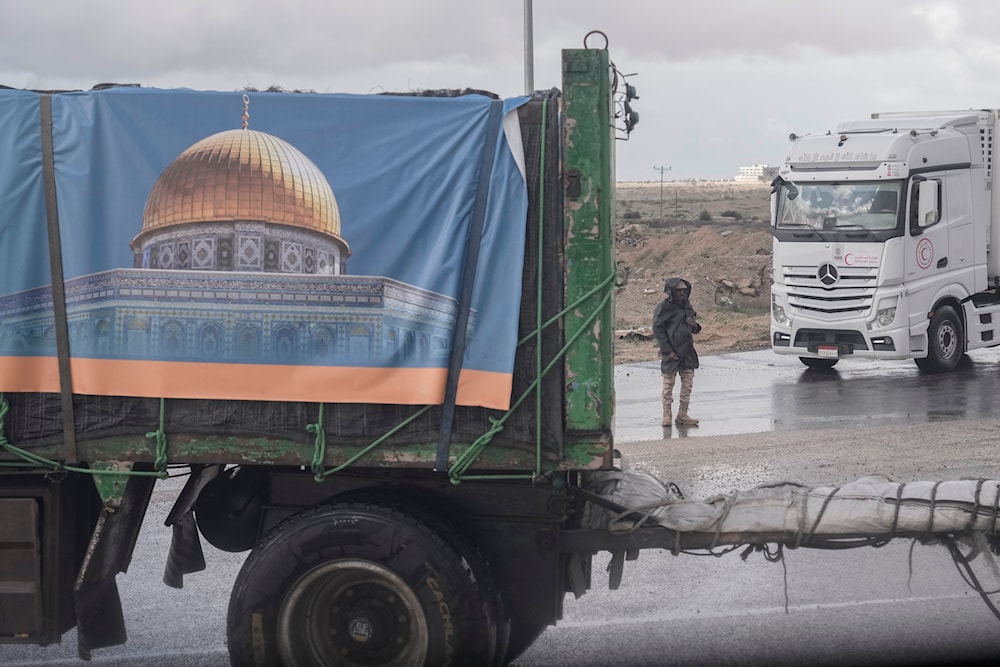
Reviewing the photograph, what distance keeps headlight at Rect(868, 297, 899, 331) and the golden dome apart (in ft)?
44.7

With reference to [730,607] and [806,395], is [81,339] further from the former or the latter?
[806,395]

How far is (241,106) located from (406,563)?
1891mm

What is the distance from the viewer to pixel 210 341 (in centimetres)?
452

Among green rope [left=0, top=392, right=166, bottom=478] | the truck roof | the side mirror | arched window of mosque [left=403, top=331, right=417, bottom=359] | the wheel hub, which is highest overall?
the truck roof

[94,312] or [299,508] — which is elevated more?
[94,312]

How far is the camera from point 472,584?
176 inches

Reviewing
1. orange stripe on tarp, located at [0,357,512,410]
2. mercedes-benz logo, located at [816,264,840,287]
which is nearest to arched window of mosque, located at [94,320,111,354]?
orange stripe on tarp, located at [0,357,512,410]

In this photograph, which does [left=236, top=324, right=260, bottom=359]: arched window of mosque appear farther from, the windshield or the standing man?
the windshield

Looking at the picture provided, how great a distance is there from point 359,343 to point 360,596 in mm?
1025

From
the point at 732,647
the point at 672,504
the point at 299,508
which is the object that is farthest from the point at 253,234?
the point at 732,647

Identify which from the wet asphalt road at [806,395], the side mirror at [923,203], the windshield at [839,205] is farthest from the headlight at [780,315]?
the side mirror at [923,203]

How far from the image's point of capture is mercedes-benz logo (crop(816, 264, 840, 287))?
1692 cm

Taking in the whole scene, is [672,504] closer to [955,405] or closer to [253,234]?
[253,234]

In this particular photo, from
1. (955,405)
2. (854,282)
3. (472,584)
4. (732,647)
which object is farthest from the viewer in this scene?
(854,282)
